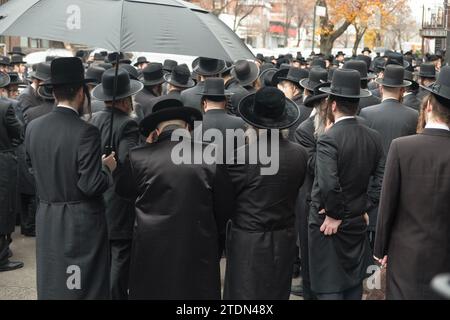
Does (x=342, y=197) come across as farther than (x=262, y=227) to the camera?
Yes

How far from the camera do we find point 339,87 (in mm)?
4863

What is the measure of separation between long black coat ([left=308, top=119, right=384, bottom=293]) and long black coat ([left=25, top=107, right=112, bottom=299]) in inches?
63.7

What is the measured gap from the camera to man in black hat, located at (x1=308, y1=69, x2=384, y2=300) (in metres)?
4.58

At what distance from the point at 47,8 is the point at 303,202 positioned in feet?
9.40

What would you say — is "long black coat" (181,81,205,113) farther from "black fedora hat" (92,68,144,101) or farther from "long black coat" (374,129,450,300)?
"long black coat" (374,129,450,300)

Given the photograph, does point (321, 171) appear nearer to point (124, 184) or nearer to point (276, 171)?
point (276, 171)

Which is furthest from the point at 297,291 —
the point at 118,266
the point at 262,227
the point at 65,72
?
the point at 65,72

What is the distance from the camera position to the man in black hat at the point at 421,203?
11.8 ft

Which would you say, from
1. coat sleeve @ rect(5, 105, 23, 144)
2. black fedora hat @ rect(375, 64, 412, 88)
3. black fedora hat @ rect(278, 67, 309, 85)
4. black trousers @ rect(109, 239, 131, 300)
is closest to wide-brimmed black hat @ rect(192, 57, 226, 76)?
black fedora hat @ rect(278, 67, 309, 85)

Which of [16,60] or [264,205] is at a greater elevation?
[16,60]

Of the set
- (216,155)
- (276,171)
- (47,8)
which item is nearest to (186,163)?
(216,155)

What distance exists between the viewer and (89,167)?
4176 mm

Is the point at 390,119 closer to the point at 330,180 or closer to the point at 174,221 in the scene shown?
the point at 330,180

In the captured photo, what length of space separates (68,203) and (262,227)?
4.50 feet
